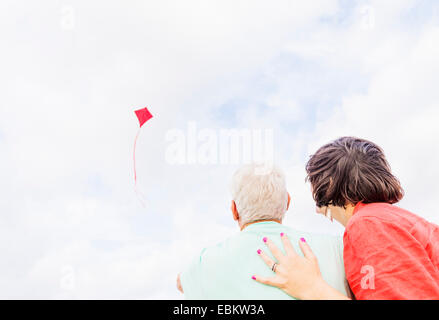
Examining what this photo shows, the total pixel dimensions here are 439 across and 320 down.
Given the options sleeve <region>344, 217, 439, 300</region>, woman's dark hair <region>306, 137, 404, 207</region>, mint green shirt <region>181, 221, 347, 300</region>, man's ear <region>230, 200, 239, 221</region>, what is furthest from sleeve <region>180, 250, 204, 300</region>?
woman's dark hair <region>306, 137, 404, 207</region>

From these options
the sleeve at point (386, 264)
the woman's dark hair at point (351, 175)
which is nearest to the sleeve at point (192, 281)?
the sleeve at point (386, 264)

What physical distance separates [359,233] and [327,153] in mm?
781

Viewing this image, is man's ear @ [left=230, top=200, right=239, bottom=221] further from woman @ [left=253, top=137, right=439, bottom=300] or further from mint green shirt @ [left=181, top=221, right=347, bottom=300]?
woman @ [left=253, top=137, right=439, bottom=300]

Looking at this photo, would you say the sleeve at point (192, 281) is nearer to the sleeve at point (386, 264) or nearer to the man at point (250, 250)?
the man at point (250, 250)

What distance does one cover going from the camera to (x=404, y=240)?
9.49 feet

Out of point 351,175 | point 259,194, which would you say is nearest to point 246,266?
point 259,194

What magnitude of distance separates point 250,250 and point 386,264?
2.73 feet

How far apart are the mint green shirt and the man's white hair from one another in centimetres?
8

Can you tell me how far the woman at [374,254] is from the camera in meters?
2.80

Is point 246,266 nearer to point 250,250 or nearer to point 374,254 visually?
point 250,250

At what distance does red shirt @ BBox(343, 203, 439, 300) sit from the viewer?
110 inches

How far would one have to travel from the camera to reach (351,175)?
3.39m
